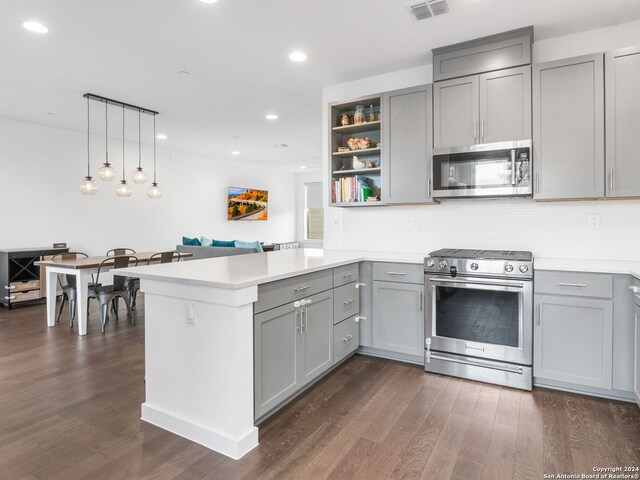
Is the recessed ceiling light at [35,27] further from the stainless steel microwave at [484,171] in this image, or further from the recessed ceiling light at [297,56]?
the stainless steel microwave at [484,171]

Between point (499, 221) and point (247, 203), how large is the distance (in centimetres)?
694

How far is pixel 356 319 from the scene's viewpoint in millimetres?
3268

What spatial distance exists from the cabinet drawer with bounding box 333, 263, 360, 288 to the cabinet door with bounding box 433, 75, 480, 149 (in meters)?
1.22

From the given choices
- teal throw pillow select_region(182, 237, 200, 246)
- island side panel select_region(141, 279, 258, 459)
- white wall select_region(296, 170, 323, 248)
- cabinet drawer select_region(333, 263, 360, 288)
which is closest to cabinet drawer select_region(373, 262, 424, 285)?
cabinet drawer select_region(333, 263, 360, 288)

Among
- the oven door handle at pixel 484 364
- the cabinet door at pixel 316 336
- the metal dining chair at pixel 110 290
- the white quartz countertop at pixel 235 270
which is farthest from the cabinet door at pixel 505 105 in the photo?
the metal dining chair at pixel 110 290

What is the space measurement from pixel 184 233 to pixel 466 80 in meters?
6.39

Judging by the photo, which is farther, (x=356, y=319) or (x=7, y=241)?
(x=7, y=241)

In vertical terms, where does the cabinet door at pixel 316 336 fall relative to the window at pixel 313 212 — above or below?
below

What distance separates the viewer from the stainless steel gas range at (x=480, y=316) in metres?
2.69

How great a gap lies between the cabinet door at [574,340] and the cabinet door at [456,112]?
1365 mm

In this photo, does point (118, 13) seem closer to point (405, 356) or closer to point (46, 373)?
point (46, 373)

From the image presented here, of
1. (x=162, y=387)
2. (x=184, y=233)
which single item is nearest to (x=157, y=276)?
(x=162, y=387)

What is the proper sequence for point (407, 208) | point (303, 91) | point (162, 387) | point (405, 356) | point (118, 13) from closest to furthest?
1. point (162, 387)
2. point (118, 13)
3. point (405, 356)
4. point (407, 208)
5. point (303, 91)

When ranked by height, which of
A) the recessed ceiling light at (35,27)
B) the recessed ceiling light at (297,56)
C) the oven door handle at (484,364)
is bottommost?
the oven door handle at (484,364)
